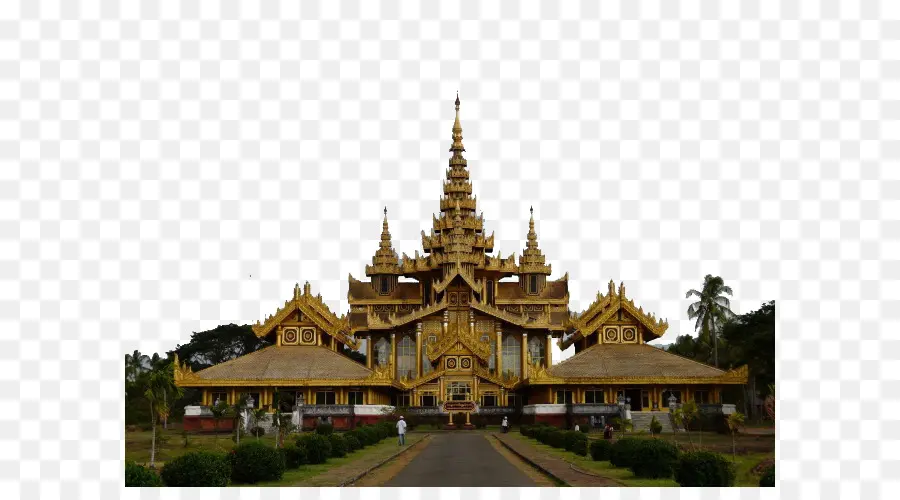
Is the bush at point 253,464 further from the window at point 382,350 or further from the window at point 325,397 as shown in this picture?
the window at point 382,350

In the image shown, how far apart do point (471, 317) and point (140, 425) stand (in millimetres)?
26148

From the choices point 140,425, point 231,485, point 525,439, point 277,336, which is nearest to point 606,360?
point 525,439

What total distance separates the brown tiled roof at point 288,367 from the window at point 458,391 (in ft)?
18.8

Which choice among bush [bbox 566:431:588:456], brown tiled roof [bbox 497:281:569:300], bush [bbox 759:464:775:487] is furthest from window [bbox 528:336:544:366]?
bush [bbox 759:464:775:487]

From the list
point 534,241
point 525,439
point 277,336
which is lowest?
point 525,439

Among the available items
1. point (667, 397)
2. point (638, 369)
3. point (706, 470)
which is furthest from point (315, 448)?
point (667, 397)

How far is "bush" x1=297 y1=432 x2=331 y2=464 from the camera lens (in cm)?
3679

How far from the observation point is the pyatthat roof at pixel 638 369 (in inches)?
2540

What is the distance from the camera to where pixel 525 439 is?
54062 mm

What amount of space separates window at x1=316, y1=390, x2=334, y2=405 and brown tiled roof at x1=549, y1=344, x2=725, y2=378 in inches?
513

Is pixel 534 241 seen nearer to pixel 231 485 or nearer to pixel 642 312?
pixel 642 312

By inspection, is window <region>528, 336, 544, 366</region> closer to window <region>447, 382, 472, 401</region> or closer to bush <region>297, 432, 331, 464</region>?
window <region>447, 382, 472, 401</region>

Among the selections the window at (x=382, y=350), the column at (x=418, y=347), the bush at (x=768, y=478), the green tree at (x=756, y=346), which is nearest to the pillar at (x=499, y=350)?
the column at (x=418, y=347)

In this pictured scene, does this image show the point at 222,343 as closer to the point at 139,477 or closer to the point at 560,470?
the point at 560,470
